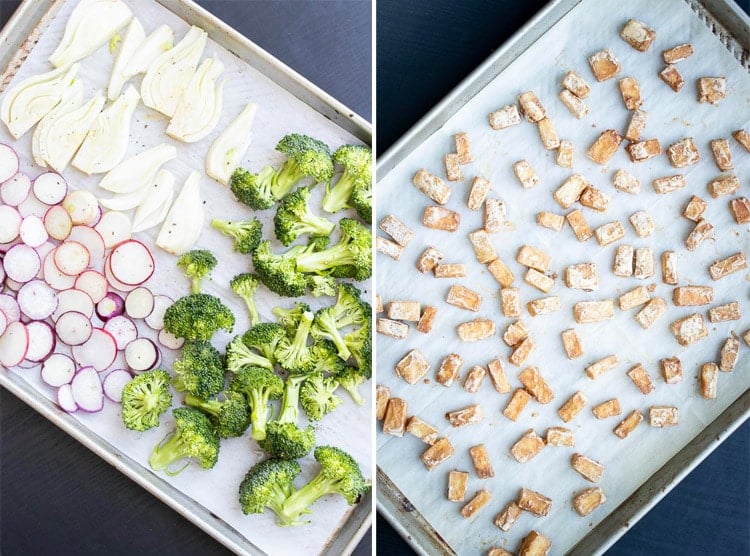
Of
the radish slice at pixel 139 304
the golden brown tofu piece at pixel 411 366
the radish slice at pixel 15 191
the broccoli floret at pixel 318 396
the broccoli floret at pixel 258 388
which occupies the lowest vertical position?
the golden brown tofu piece at pixel 411 366

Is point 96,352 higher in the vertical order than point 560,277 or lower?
higher

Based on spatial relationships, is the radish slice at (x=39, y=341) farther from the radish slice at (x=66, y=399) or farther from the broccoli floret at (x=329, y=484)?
the broccoli floret at (x=329, y=484)

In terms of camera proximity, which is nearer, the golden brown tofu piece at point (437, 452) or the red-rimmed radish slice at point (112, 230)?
the golden brown tofu piece at point (437, 452)

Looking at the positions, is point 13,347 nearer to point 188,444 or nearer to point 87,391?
point 87,391

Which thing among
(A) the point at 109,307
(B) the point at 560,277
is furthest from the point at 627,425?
(A) the point at 109,307

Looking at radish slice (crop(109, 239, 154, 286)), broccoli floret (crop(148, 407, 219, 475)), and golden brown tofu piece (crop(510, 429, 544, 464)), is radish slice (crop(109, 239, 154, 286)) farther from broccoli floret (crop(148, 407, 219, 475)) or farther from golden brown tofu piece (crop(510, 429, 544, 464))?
golden brown tofu piece (crop(510, 429, 544, 464))

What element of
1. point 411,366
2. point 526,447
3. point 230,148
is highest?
point 230,148

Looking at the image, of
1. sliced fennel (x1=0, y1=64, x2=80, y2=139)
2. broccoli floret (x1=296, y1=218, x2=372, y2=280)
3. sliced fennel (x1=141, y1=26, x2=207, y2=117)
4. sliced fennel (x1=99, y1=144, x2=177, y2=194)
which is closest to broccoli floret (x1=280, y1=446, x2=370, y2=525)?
broccoli floret (x1=296, y1=218, x2=372, y2=280)

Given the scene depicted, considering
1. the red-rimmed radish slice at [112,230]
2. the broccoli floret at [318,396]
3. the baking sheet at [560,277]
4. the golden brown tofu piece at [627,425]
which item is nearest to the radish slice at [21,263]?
the red-rimmed radish slice at [112,230]
